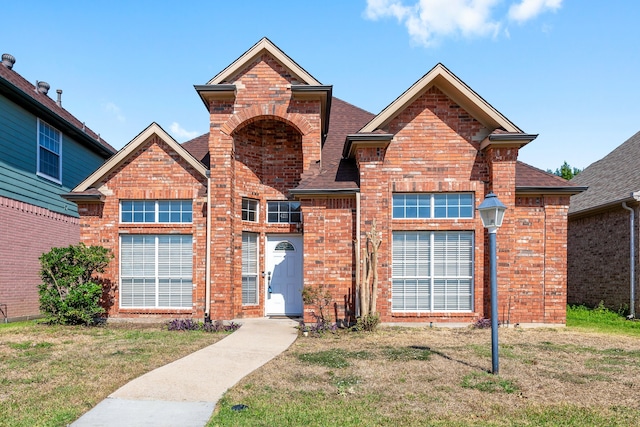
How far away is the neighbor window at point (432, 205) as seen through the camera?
38.9 feet

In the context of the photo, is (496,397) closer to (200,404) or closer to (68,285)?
(200,404)

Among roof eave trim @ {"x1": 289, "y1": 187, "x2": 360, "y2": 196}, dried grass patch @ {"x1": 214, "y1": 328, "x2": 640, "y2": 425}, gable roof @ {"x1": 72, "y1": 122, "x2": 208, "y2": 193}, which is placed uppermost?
gable roof @ {"x1": 72, "y1": 122, "x2": 208, "y2": 193}

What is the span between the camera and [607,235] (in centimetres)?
1545

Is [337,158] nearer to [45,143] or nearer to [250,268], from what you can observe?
[250,268]

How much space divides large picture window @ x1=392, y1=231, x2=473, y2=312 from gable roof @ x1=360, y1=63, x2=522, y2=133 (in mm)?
2779

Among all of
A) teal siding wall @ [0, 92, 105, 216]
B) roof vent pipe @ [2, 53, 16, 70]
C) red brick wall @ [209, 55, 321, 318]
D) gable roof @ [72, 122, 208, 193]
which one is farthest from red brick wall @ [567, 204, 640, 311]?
roof vent pipe @ [2, 53, 16, 70]

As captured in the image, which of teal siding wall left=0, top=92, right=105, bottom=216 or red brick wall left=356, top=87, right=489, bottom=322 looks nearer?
red brick wall left=356, top=87, right=489, bottom=322

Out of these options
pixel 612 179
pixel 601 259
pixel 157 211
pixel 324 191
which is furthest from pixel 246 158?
pixel 612 179

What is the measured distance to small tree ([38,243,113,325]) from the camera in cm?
1180

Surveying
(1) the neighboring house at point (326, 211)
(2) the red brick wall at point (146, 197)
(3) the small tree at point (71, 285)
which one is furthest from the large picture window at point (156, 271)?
(3) the small tree at point (71, 285)

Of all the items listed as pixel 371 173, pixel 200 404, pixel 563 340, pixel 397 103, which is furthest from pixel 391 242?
pixel 200 404

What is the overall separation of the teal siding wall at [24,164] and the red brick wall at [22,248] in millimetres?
363

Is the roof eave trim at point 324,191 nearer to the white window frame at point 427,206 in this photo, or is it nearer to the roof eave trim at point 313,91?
the white window frame at point 427,206

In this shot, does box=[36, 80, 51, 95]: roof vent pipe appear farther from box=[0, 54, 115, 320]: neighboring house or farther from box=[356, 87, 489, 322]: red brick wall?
box=[356, 87, 489, 322]: red brick wall
